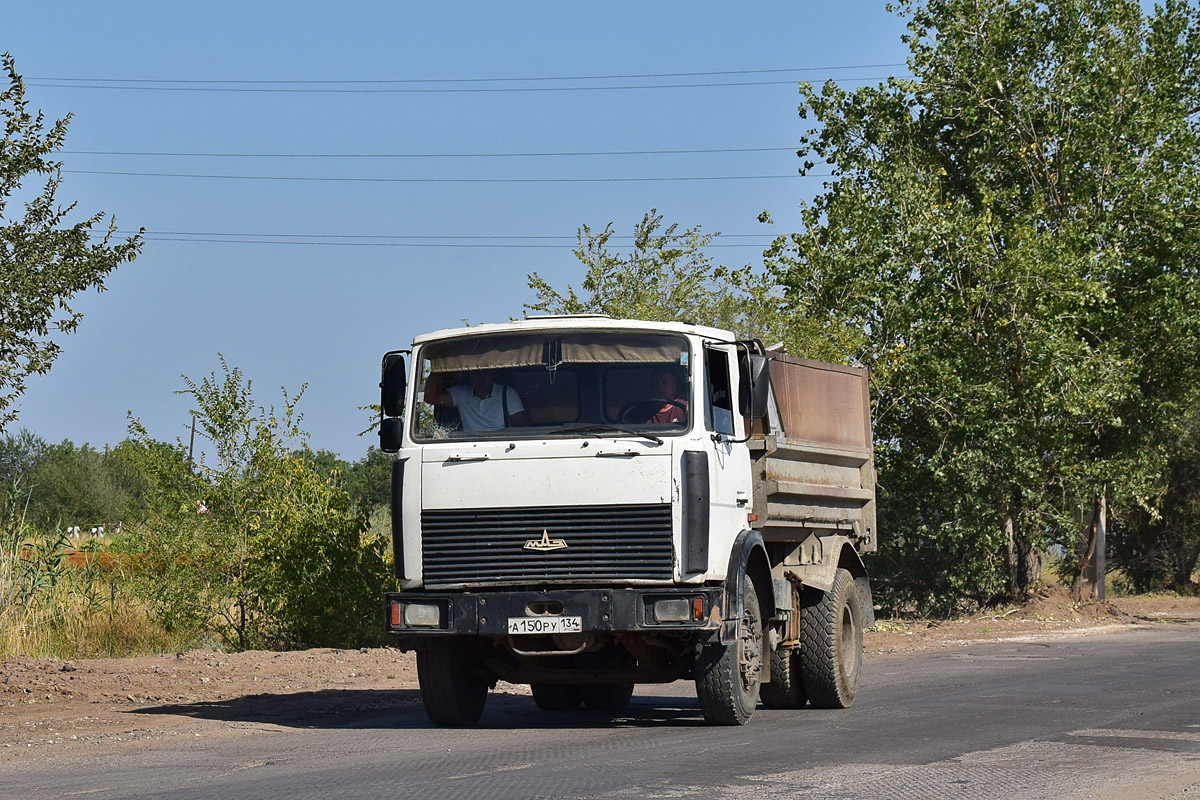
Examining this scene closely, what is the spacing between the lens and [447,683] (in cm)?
1188

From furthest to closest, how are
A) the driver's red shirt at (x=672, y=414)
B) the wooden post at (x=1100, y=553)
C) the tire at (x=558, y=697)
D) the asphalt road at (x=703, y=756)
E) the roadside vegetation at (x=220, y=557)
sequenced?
the wooden post at (x=1100, y=553) → the roadside vegetation at (x=220, y=557) → the tire at (x=558, y=697) → the driver's red shirt at (x=672, y=414) → the asphalt road at (x=703, y=756)

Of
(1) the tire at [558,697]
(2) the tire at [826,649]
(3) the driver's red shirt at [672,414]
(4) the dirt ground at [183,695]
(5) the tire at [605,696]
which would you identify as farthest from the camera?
(5) the tire at [605,696]

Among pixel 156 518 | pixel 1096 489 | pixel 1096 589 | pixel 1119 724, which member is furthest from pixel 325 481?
pixel 1096 589

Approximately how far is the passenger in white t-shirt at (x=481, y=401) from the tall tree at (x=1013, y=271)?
51.0 ft

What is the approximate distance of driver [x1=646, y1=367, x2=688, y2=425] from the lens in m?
11.2

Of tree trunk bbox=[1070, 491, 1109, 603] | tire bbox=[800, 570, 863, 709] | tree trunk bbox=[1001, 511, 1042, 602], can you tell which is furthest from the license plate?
tree trunk bbox=[1070, 491, 1109, 603]

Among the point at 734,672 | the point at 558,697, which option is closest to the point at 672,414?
the point at 734,672

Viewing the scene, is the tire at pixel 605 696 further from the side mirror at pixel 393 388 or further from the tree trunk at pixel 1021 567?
the tree trunk at pixel 1021 567

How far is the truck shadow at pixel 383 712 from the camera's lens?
1249 centimetres

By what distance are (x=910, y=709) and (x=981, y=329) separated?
14.8m

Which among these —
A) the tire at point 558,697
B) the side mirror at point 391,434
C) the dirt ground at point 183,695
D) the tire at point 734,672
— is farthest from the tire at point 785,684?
the side mirror at point 391,434

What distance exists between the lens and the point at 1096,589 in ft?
101

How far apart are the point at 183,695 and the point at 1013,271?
649 inches

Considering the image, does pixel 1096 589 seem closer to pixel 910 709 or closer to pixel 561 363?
pixel 910 709
